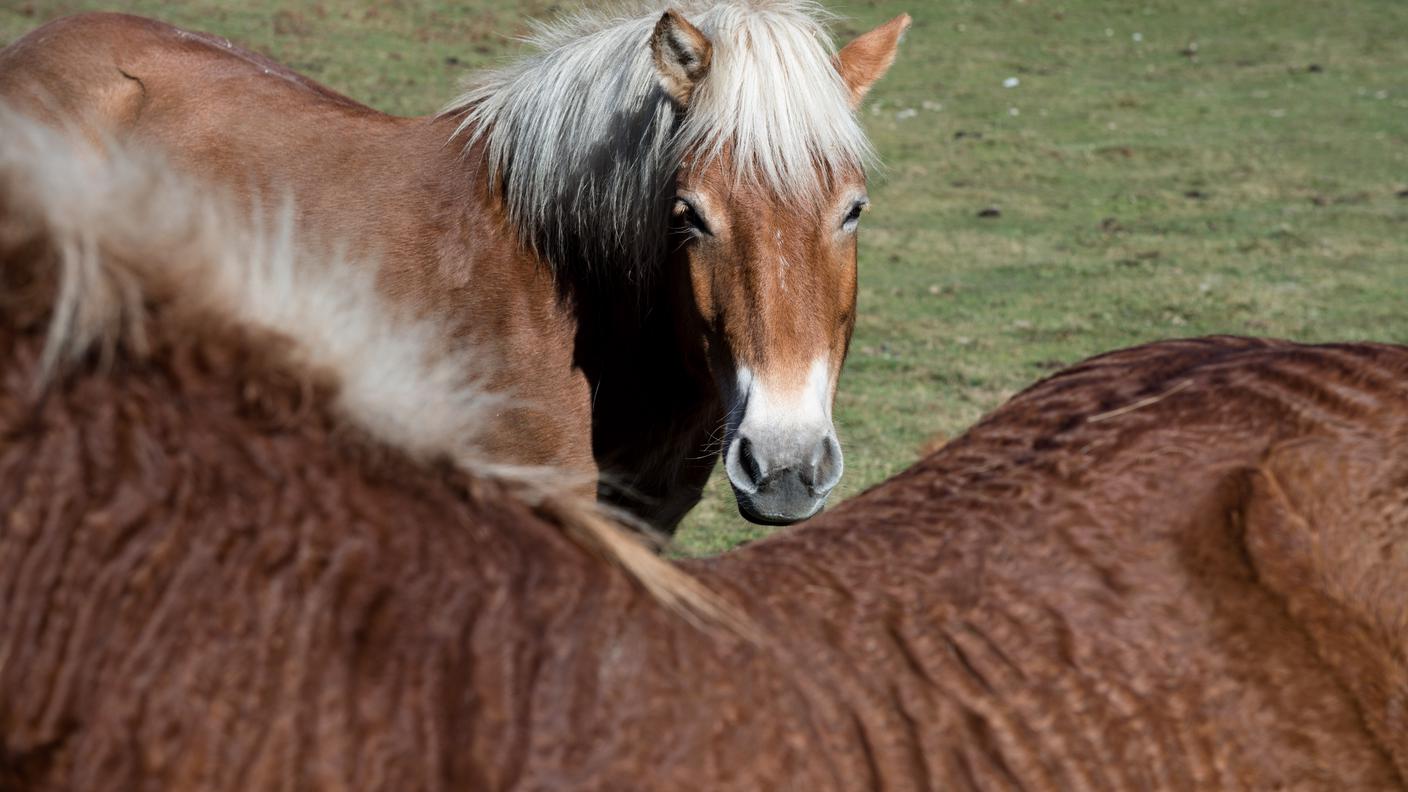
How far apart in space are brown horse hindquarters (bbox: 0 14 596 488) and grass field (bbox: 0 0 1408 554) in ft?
2.03

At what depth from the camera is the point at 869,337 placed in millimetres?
7719

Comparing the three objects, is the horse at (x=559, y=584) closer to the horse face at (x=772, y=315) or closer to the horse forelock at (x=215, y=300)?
the horse forelock at (x=215, y=300)

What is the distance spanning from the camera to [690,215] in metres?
2.95

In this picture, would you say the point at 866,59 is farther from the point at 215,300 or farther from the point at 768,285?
the point at 215,300

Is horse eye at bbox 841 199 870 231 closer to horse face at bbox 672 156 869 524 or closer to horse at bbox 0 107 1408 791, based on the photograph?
horse face at bbox 672 156 869 524

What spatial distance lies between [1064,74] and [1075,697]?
15264 millimetres

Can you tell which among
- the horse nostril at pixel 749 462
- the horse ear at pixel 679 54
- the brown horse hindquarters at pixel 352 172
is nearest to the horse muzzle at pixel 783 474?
the horse nostril at pixel 749 462

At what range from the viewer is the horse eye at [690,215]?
2934 mm

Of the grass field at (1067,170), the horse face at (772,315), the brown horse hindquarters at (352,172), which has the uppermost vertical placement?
the horse face at (772,315)

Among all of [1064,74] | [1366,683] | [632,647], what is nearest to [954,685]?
[632,647]

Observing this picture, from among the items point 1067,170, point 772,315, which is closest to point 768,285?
point 772,315

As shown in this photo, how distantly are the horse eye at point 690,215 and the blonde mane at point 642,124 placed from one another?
3.4 inches

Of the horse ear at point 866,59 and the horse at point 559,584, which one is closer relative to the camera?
the horse at point 559,584

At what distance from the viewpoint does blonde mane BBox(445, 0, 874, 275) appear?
289cm
